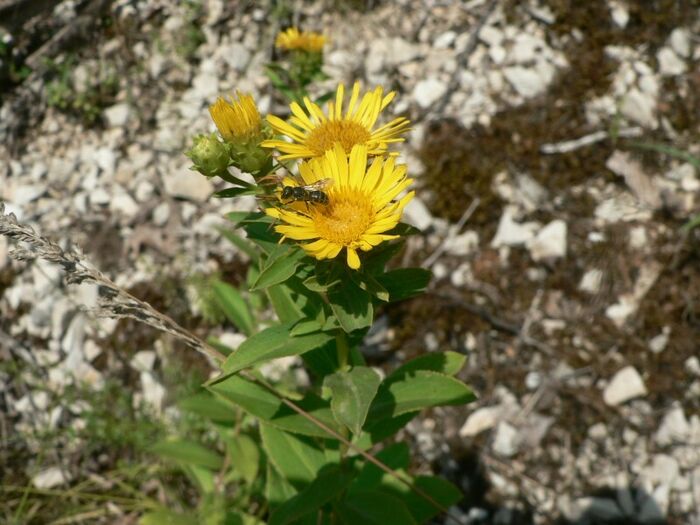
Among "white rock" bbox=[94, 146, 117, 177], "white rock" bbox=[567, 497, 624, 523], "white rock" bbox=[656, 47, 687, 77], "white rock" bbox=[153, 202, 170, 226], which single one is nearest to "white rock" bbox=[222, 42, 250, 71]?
"white rock" bbox=[94, 146, 117, 177]

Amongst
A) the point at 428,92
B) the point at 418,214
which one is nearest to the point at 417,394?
the point at 418,214

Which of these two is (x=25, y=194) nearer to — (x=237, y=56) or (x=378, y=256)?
(x=237, y=56)

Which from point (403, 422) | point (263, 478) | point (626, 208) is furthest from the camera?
point (626, 208)

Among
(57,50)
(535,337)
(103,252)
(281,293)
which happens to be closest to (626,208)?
(535,337)

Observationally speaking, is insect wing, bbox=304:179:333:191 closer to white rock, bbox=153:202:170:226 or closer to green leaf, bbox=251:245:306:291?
green leaf, bbox=251:245:306:291

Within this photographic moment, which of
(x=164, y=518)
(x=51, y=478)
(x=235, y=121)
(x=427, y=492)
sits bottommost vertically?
(x=51, y=478)

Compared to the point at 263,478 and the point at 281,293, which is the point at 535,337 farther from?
the point at 281,293
